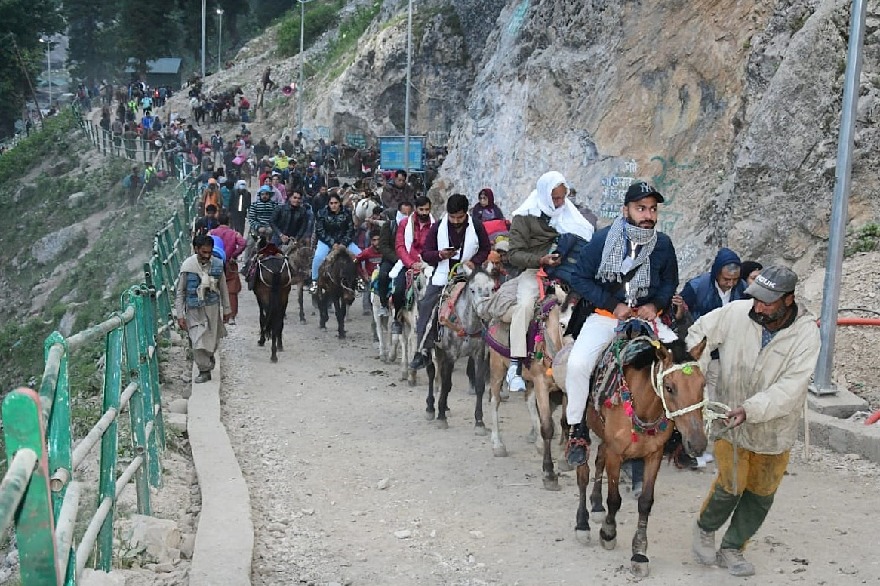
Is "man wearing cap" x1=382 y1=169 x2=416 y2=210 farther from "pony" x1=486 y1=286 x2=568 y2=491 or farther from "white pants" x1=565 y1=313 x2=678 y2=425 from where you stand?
"white pants" x1=565 y1=313 x2=678 y2=425

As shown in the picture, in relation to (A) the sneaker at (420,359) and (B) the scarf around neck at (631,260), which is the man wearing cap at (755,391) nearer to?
(B) the scarf around neck at (631,260)

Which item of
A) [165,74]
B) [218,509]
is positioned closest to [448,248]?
[218,509]

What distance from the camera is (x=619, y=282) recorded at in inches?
317

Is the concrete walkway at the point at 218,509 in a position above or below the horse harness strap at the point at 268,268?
below

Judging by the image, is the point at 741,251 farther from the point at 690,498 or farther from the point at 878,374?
the point at 690,498

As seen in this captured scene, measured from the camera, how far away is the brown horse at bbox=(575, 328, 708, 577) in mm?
6867

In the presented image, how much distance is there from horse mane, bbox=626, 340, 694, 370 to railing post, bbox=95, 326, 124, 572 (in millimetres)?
3191

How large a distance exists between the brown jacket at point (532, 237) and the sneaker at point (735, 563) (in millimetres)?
3536

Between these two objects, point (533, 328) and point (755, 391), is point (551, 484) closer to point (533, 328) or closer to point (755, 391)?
point (533, 328)

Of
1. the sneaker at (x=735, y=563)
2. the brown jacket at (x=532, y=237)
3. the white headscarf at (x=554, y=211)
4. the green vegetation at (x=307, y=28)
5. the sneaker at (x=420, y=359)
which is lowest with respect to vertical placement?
the sneaker at (x=735, y=563)

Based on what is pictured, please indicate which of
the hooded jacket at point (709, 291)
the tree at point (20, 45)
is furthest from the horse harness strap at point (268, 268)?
the tree at point (20, 45)

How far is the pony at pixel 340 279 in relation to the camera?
18453 millimetres

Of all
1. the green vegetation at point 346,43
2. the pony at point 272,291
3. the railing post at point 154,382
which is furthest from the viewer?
the green vegetation at point 346,43

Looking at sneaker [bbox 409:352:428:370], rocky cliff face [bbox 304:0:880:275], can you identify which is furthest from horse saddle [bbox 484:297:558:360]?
rocky cliff face [bbox 304:0:880:275]
